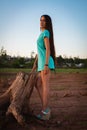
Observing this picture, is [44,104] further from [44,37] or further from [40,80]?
[44,37]

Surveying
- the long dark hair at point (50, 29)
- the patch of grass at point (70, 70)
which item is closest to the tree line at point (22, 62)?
the patch of grass at point (70, 70)

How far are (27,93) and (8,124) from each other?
1.83 ft

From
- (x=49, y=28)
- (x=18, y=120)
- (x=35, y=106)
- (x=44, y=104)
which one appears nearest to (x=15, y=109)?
(x=18, y=120)

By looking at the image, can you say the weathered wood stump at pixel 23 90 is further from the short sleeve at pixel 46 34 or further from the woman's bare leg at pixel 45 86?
the short sleeve at pixel 46 34

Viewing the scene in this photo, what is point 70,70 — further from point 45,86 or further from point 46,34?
point 46,34

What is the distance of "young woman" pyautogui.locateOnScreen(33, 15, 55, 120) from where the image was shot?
4.22 metres

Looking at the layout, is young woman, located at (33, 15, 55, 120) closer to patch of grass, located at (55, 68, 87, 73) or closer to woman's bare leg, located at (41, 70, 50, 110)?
woman's bare leg, located at (41, 70, 50, 110)

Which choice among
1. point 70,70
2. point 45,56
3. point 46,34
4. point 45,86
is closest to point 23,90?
point 45,86

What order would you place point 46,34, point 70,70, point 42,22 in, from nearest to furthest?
point 46,34 < point 42,22 < point 70,70

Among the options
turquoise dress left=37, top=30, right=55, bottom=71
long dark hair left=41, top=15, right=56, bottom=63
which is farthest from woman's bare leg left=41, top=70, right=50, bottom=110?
long dark hair left=41, top=15, right=56, bottom=63

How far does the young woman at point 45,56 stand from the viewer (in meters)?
4.22

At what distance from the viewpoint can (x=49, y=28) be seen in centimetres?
439

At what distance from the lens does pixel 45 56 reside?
4.30 meters

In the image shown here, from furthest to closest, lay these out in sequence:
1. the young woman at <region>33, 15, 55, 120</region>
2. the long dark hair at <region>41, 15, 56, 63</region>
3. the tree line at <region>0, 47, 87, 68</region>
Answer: the tree line at <region>0, 47, 87, 68</region>
the long dark hair at <region>41, 15, 56, 63</region>
the young woman at <region>33, 15, 55, 120</region>
